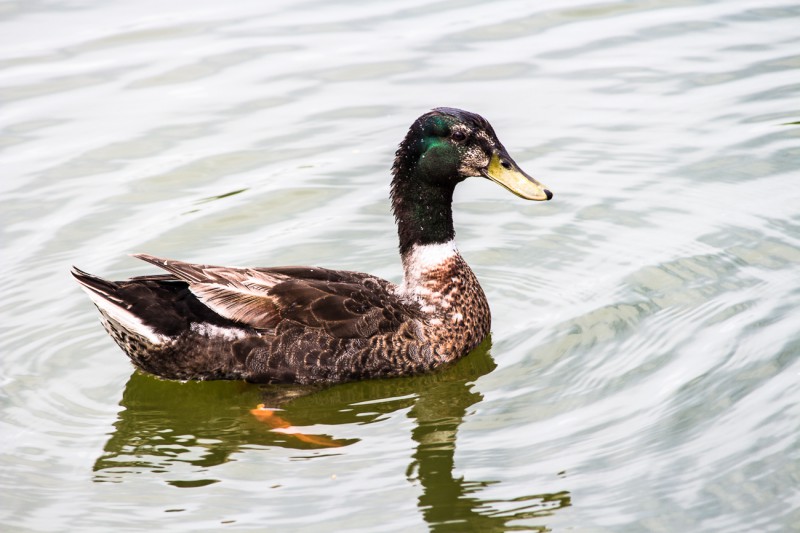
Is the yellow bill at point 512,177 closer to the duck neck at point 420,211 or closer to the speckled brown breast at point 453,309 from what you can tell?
the duck neck at point 420,211

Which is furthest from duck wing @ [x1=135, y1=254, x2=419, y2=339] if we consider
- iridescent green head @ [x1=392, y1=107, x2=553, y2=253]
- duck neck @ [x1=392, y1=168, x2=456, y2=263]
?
iridescent green head @ [x1=392, y1=107, x2=553, y2=253]

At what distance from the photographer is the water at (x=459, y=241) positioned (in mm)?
7086

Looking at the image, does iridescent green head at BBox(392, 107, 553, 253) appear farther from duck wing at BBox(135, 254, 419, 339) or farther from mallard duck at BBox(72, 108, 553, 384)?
duck wing at BBox(135, 254, 419, 339)

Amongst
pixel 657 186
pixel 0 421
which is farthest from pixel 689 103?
pixel 0 421

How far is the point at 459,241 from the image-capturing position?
33.9 feet

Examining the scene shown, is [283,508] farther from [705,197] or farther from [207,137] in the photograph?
[207,137]

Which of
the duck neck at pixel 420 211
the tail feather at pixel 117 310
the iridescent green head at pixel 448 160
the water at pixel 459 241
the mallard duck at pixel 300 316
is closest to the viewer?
the water at pixel 459 241

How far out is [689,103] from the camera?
12219 mm

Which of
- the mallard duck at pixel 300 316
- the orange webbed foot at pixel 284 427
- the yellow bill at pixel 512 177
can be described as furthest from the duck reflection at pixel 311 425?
the yellow bill at pixel 512 177

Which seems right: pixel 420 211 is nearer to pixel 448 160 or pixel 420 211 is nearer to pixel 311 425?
pixel 448 160

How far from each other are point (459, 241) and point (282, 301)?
2.25 meters

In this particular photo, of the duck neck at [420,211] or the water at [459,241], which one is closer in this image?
the water at [459,241]

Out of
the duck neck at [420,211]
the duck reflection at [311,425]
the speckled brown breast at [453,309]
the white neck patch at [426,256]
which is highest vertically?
the duck neck at [420,211]

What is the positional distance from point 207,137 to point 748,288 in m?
5.56
